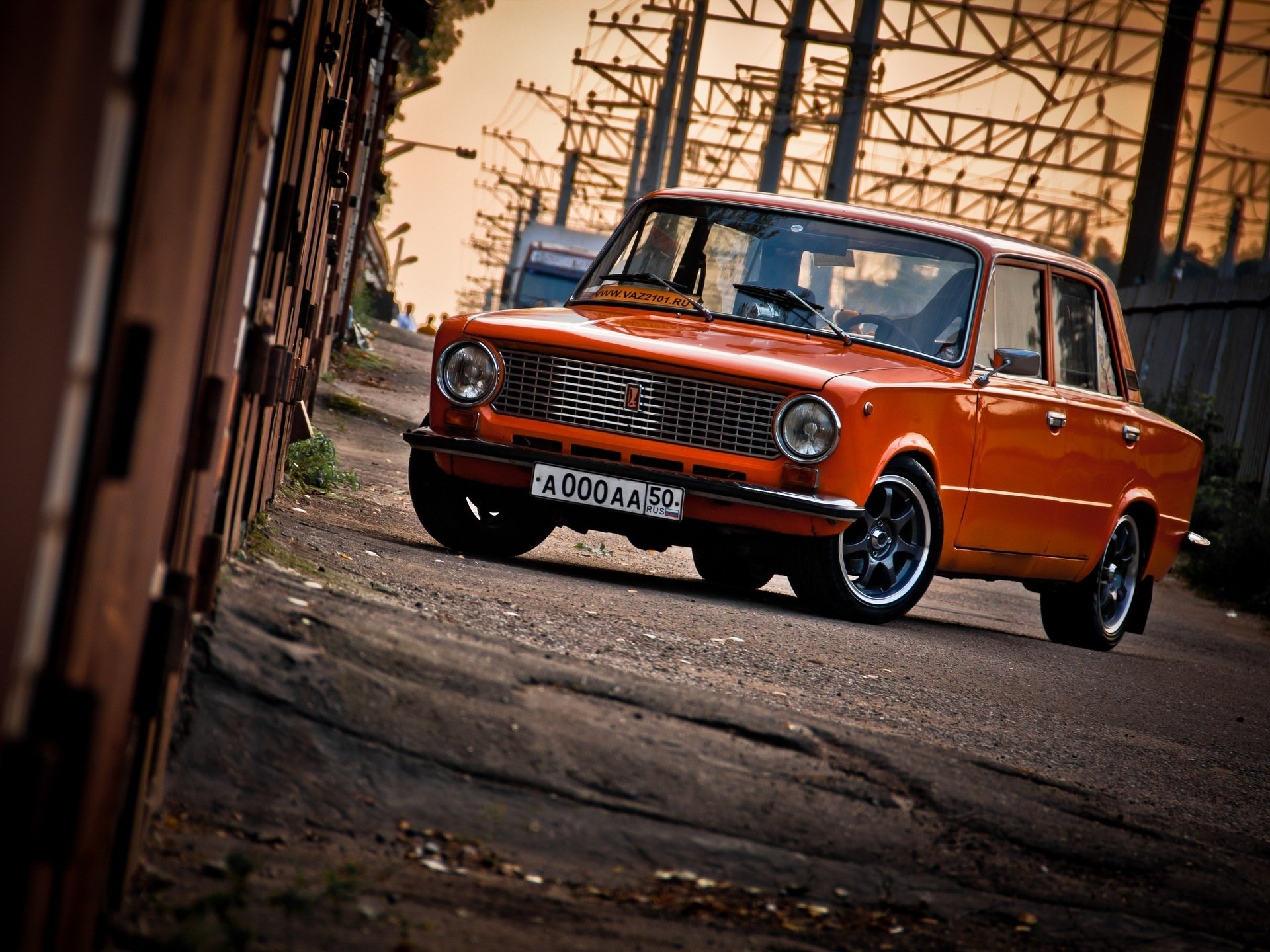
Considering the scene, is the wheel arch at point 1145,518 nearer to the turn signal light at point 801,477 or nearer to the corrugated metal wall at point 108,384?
the turn signal light at point 801,477

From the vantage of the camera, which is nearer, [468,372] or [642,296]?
A: [468,372]

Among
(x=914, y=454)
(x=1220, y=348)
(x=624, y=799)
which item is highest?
(x=1220, y=348)

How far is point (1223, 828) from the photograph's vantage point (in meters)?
4.78

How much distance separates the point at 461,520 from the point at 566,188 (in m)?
47.4

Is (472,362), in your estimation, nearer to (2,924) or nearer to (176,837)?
(176,837)

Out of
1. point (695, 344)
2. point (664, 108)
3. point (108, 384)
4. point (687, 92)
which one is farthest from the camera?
point (664, 108)

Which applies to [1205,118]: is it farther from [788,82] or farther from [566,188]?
[566,188]

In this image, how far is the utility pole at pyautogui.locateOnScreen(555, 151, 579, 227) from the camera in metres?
52.9

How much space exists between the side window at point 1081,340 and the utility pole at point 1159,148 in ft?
58.5

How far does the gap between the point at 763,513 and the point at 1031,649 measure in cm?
202

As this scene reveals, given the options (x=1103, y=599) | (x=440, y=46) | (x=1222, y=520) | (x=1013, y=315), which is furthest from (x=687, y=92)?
(x=1013, y=315)

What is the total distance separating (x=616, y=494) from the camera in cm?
670

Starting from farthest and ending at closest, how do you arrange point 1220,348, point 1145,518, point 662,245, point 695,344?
1. point 1220,348
2. point 1145,518
3. point 662,245
4. point 695,344

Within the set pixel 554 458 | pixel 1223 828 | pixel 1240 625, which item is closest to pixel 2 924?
pixel 1223 828
